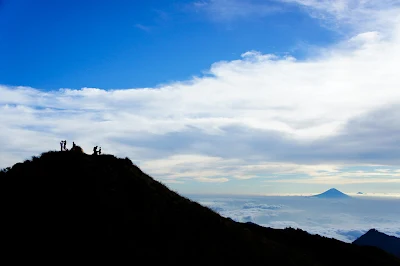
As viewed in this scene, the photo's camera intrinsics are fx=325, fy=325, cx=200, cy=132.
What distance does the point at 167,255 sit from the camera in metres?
30.2

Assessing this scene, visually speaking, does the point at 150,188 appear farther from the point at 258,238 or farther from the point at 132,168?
the point at 258,238

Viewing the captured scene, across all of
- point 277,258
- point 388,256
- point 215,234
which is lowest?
point 388,256

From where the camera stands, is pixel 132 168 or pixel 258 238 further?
pixel 132 168

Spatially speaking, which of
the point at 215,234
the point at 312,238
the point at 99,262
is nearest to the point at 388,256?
the point at 312,238

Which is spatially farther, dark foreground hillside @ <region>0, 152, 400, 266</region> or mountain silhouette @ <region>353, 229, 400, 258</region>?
mountain silhouette @ <region>353, 229, 400, 258</region>

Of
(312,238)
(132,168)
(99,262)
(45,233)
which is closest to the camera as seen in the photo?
(99,262)

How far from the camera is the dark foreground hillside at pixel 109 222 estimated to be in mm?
28469

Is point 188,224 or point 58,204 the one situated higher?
point 58,204

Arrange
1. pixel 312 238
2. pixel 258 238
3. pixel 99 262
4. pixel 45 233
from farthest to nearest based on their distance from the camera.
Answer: pixel 312 238
pixel 258 238
pixel 45 233
pixel 99 262

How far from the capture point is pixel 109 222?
106 ft

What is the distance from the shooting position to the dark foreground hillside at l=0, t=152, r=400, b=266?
93.4ft

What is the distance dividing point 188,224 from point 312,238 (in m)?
27.8

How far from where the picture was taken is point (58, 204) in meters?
33.2

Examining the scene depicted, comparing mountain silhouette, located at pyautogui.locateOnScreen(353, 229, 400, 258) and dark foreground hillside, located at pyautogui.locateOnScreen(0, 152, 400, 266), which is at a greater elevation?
dark foreground hillside, located at pyautogui.locateOnScreen(0, 152, 400, 266)
